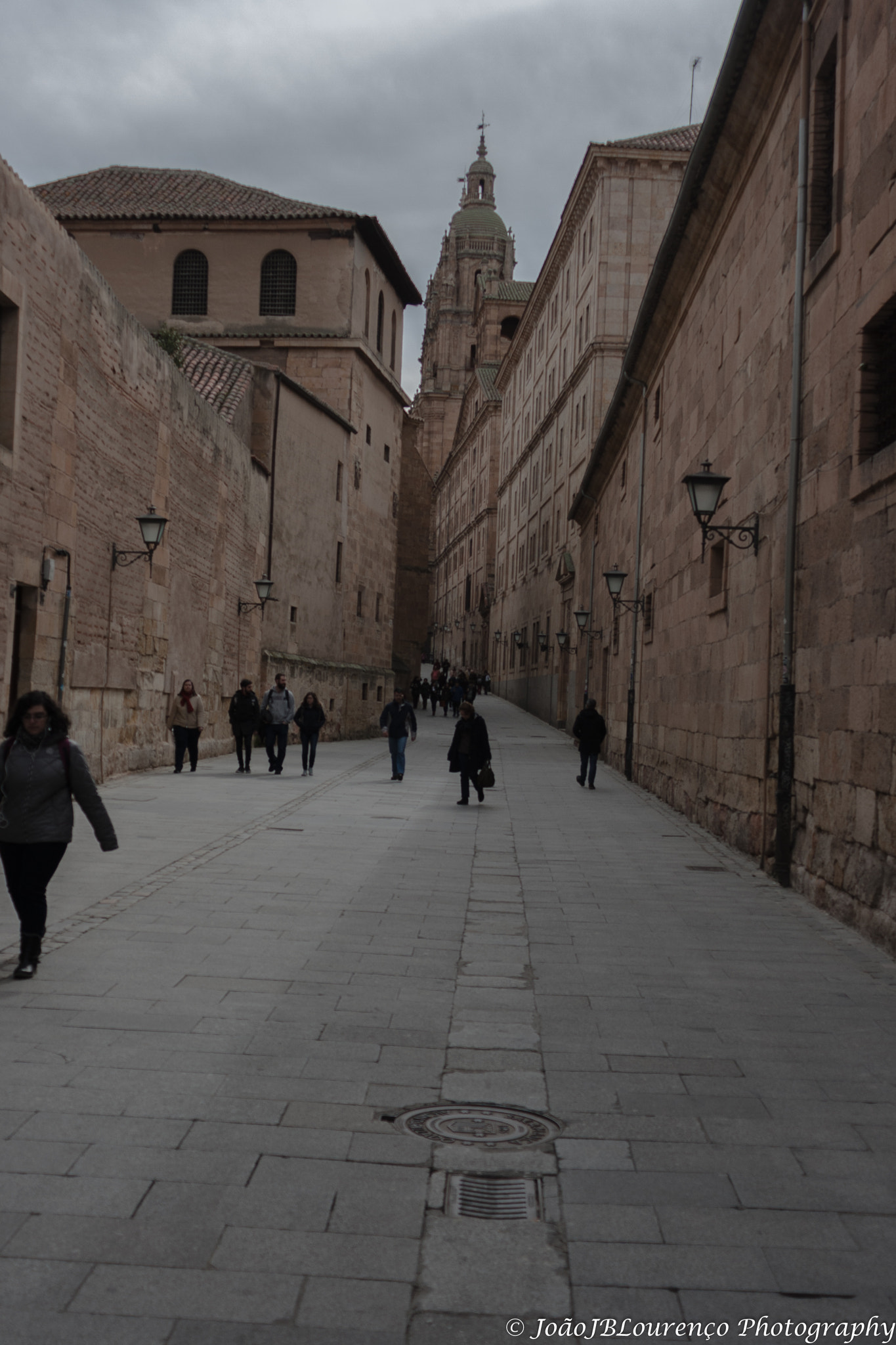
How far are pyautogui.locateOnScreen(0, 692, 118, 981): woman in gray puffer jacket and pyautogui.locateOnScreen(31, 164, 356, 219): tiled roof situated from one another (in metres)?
33.1

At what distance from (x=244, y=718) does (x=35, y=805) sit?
1527 cm

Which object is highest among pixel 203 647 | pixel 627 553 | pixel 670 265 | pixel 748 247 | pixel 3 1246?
pixel 670 265

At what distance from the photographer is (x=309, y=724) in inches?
866

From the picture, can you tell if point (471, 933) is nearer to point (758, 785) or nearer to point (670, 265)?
point (758, 785)

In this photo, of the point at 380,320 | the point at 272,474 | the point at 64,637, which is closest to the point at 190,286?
the point at 380,320

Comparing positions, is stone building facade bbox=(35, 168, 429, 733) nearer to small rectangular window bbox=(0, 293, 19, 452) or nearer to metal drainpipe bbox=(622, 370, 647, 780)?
metal drainpipe bbox=(622, 370, 647, 780)

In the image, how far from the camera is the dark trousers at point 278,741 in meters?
21.5

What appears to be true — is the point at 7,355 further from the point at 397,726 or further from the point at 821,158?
the point at 397,726

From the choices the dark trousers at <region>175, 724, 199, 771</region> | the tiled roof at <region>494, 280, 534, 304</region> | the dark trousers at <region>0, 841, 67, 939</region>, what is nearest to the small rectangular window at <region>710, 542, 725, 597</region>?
the dark trousers at <region>175, 724, 199, 771</region>

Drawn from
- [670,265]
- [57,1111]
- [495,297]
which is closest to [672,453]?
[670,265]

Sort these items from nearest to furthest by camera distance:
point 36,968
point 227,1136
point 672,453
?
point 227,1136
point 36,968
point 672,453

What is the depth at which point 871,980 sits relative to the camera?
6832 millimetres

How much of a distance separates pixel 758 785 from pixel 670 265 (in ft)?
31.7

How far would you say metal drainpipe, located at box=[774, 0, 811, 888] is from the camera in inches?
412
